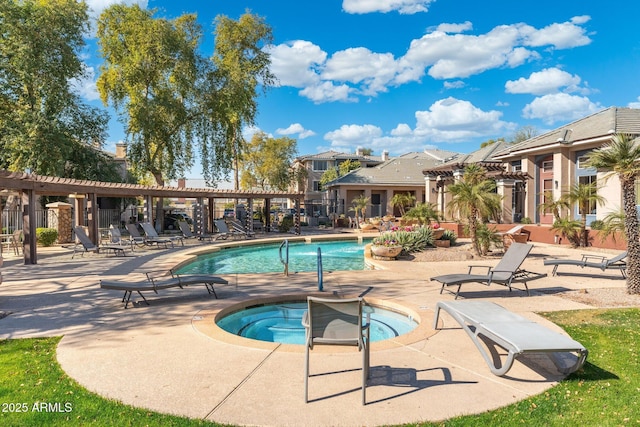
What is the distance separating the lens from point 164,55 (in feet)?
82.8

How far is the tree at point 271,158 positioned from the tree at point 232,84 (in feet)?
58.4

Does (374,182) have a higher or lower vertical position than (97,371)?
higher

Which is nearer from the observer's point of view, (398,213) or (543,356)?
(543,356)

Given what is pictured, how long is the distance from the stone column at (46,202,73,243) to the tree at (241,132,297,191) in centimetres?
3000

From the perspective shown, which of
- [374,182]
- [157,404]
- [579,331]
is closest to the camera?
[157,404]

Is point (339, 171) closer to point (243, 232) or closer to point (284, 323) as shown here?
point (243, 232)

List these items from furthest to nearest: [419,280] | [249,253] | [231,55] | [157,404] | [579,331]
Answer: [231,55] → [249,253] → [419,280] → [579,331] → [157,404]

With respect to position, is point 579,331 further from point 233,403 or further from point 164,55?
point 164,55

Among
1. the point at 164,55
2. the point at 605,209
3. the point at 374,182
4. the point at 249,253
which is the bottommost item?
the point at 249,253

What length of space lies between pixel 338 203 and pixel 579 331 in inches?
1260

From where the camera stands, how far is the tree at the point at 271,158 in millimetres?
49531

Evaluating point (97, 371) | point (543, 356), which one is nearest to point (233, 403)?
point (97, 371)

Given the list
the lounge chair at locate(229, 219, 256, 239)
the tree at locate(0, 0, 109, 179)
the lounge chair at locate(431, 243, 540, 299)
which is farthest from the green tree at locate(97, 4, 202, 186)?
the lounge chair at locate(431, 243, 540, 299)

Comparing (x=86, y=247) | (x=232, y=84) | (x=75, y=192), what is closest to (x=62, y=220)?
(x=75, y=192)
